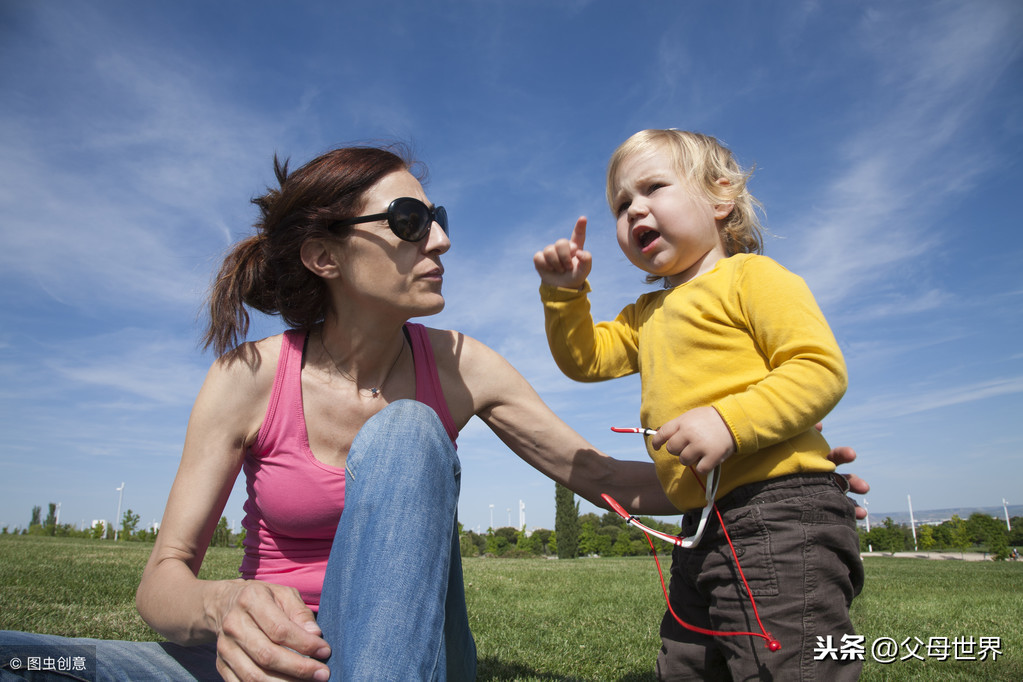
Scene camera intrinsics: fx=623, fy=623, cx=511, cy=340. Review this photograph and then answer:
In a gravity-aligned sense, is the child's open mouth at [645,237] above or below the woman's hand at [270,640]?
above

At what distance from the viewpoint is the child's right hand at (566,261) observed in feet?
7.61

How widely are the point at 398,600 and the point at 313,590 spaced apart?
1.04 meters

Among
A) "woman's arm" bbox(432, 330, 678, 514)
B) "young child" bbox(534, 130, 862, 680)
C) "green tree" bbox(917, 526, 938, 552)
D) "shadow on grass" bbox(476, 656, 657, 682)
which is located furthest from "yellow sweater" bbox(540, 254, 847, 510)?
"green tree" bbox(917, 526, 938, 552)

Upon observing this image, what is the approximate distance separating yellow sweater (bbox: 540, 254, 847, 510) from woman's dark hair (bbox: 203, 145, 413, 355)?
867mm

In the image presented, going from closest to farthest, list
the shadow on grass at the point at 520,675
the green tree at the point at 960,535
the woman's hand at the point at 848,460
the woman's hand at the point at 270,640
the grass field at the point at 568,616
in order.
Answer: the woman's hand at the point at 270,640 < the woman's hand at the point at 848,460 < the shadow on grass at the point at 520,675 < the grass field at the point at 568,616 < the green tree at the point at 960,535

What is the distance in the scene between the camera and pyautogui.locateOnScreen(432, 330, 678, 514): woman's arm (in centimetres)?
254

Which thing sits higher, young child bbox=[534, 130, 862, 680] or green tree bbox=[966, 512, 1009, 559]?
young child bbox=[534, 130, 862, 680]

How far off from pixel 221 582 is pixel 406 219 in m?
1.41

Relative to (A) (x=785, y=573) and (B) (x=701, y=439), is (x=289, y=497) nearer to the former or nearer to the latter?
(B) (x=701, y=439)

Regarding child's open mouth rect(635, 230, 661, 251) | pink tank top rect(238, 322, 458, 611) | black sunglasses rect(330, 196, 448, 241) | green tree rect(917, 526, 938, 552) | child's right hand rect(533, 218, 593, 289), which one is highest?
black sunglasses rect(330, 196, 448, 241)

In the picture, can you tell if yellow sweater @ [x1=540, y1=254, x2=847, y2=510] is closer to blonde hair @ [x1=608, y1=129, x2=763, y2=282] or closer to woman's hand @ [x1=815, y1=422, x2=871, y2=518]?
woman's hand @ [x1=815, y1=422, x2=871, y2=518]

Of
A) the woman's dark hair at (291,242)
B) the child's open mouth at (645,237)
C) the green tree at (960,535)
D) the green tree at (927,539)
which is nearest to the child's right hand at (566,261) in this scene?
the child's open mouth at (645,237)

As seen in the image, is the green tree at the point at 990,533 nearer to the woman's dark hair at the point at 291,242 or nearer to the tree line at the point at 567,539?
the tree line at the point at 567,539

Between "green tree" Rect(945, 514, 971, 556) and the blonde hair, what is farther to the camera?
"green tree" Rect(945, 514, 971, 556)
